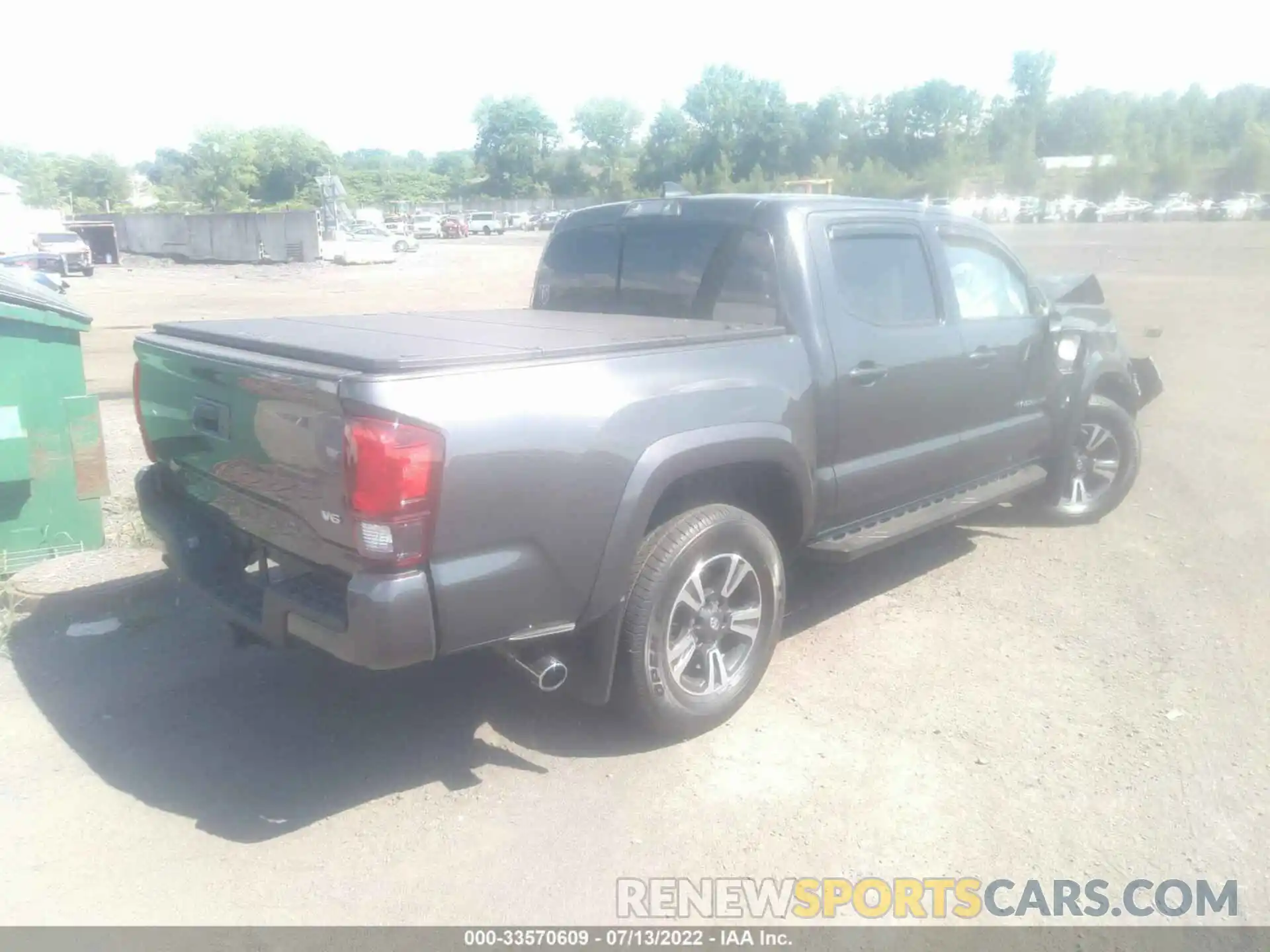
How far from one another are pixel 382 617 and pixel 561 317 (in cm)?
210

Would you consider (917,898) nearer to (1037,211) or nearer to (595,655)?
(595,655)

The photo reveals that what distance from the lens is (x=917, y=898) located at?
3.09 m

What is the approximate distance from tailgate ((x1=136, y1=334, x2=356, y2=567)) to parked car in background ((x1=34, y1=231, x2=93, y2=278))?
36549mm

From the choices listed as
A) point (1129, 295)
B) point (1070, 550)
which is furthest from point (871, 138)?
point (1070, 550)

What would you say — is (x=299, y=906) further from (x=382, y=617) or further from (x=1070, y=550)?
(x=1070, y=550)

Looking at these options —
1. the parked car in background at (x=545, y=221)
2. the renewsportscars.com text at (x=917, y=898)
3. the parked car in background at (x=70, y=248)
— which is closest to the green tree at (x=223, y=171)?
the parked car in background at (x=545, y=221)

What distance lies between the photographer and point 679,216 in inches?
189

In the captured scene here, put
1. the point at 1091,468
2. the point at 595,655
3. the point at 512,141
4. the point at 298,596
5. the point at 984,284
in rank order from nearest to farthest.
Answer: the point at 298,596, the point at 595,655, the point at 984,284, the point at 1091,468, the point at 512,141

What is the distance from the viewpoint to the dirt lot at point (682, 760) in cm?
319

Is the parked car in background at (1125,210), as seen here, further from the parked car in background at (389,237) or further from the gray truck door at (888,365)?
the gray truck door at (888,365)

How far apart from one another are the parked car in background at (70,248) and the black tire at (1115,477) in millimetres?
37050

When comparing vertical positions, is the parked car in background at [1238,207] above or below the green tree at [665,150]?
below

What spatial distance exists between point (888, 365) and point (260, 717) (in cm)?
300

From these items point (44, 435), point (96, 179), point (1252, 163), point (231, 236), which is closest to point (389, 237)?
point (231, 236)
